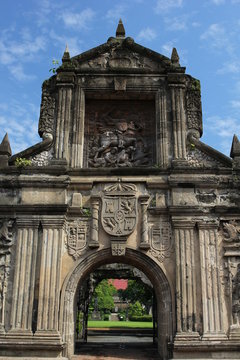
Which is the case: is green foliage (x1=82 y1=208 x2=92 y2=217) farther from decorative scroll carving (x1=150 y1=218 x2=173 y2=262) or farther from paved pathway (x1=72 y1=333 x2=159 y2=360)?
paved pathway (x1=72 y1=333 x2=159 y2=360)

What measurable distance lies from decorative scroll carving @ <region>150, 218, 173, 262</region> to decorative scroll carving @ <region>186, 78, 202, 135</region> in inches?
114

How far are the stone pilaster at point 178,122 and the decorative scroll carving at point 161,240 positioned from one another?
6.16ft

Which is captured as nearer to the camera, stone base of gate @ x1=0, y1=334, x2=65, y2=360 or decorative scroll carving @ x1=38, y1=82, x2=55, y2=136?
stone base of gate @ x1=0, y1=334, x2=65, y2=360

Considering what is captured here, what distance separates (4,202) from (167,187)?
420 cm

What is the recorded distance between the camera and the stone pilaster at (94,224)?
988cm

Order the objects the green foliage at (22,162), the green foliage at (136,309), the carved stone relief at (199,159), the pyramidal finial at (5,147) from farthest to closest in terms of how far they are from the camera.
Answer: the green foliage at (136,309) → the pyramidal finial at (5,147) → the carved stone relief at (199,159) → the green foliage at (22,162)

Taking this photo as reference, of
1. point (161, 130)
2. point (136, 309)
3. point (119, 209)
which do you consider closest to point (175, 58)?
point (161, 130)

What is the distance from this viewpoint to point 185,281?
951 centimetres

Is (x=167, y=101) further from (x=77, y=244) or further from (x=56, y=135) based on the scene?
(x=77, y=244)

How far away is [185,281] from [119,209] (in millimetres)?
2384

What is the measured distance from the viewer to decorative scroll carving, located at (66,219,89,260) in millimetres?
9933

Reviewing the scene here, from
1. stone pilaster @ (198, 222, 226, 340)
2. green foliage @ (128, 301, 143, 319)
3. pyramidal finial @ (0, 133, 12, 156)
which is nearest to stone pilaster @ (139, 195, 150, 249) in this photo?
stone pilaster @ (198, 222, 226, 340)

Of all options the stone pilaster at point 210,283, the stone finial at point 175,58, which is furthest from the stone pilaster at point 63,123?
the stone pilaster at point 210,283

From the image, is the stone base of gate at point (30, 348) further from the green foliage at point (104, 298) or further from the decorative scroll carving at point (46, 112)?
the green foliage at point (104, 298)
